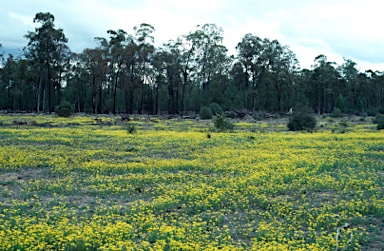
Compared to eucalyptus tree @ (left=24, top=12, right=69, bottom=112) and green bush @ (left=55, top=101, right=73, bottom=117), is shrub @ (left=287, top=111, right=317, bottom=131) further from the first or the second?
eucalyptus tree @ (left=24, top=12, right=69, bottom=112)

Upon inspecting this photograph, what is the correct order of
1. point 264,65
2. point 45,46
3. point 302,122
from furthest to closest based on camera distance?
point 264,65, point 45,46, point 302,122

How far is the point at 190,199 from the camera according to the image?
1041 centimetres

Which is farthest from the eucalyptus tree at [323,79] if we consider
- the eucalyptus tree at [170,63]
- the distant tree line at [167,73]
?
the eucalyptus tree at [170,63]

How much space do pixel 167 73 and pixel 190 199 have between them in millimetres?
65638

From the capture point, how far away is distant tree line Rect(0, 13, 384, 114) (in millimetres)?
67188

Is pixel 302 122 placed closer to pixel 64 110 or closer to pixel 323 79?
pixel 64 110

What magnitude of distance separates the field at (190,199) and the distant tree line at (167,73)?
4965 cm

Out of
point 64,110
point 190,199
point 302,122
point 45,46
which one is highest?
point 45,46

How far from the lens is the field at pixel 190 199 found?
7648 mm

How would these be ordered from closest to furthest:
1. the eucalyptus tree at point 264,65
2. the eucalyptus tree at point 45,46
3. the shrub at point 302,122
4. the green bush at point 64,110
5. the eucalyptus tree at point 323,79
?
the shrub at point 302,122
the green bush at point 64,110
the eucalyptus tree at point 45,46
the eucalyptus tree at point 264,65
the eucalyptus tree at point 323,79

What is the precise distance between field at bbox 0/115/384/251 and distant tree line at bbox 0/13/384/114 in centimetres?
4965

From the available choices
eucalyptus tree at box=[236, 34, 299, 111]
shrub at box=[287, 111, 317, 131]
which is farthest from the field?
eucalyptus tree at box=[236, 34, 299, 111]

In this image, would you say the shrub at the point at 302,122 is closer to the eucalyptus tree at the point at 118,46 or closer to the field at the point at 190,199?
the field at the point at 190,199

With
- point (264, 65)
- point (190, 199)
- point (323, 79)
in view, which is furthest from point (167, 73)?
point (190, 199)
